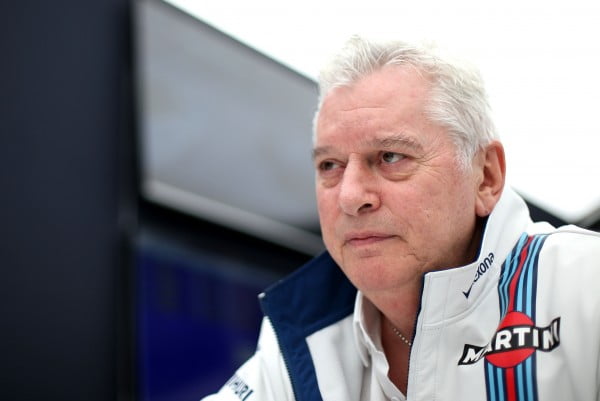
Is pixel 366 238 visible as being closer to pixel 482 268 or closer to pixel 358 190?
pixel 358 190

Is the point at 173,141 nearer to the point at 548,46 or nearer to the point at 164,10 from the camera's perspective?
the point at 164,10

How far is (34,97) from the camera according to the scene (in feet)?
9.86

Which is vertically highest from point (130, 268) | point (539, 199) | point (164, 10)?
point (164, 10)

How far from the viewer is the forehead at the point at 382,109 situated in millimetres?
1416

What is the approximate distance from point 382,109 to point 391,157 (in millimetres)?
93

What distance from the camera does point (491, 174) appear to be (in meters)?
1.54

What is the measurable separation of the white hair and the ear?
0.03 m

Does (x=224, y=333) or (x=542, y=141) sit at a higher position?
(x=542, y=141)

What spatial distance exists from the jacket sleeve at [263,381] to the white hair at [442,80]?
1.83 feet

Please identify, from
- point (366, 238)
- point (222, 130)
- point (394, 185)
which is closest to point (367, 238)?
point (366, 238)

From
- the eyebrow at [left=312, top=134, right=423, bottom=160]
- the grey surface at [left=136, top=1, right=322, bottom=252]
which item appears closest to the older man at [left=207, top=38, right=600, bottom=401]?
the eyebrow at [left=312, top=134, right=423, bottom=160]

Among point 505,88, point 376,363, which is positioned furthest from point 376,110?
point 505,88

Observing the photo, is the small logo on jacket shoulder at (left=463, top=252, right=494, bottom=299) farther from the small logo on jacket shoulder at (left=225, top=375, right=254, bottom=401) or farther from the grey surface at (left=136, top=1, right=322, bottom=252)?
the grey surface at (left=136, top=1, right=322, bottom=252)

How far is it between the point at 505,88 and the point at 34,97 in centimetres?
193
